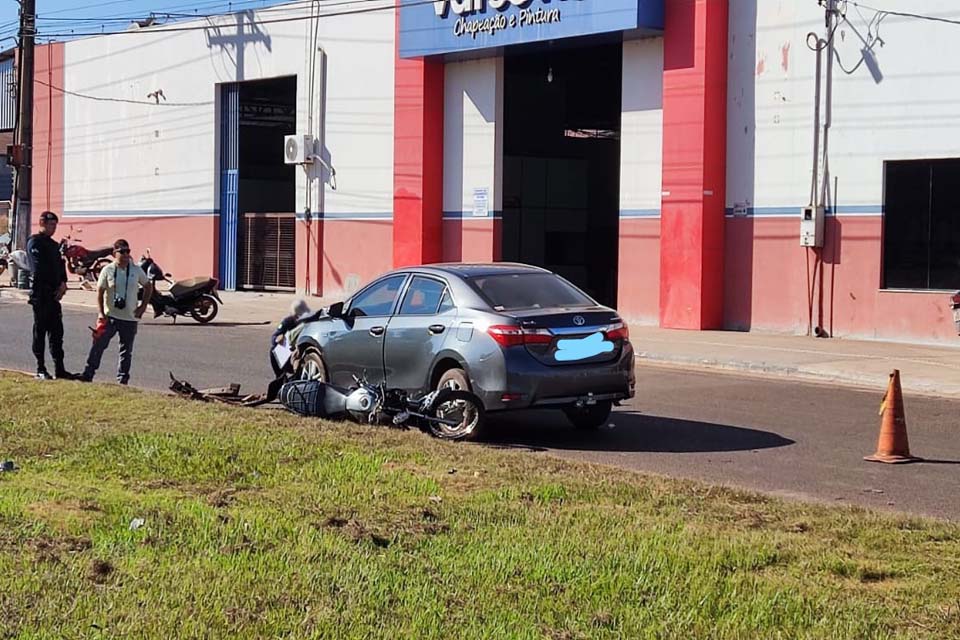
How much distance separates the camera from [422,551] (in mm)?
6961

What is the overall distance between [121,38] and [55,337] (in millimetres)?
25789

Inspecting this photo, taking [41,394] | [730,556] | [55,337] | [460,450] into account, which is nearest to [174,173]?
[55,337]

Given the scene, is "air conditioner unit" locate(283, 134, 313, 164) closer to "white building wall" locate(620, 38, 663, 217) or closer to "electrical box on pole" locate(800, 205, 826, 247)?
"white building wall" locate(620, 38, 663, 217)

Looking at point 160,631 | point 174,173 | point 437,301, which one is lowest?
point 160,631

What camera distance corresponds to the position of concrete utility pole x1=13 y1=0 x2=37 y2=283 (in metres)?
33.5

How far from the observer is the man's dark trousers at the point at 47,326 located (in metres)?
14.9

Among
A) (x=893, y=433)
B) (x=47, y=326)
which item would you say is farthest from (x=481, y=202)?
(x=893, y=433)

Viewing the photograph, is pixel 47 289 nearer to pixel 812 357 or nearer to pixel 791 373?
pixel 791 373

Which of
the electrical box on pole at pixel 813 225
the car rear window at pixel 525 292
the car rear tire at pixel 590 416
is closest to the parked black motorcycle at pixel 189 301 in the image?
the electrical box on pole at pixel 813 225

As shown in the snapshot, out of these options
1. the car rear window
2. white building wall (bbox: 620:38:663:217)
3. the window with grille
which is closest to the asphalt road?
the car rear window

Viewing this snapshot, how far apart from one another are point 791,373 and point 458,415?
793 cm

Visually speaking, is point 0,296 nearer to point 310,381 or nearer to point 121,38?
point 121,38

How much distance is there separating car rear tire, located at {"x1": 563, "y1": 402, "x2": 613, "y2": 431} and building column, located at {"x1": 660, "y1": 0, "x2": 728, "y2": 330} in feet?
38.5

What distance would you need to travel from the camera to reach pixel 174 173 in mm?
36719
